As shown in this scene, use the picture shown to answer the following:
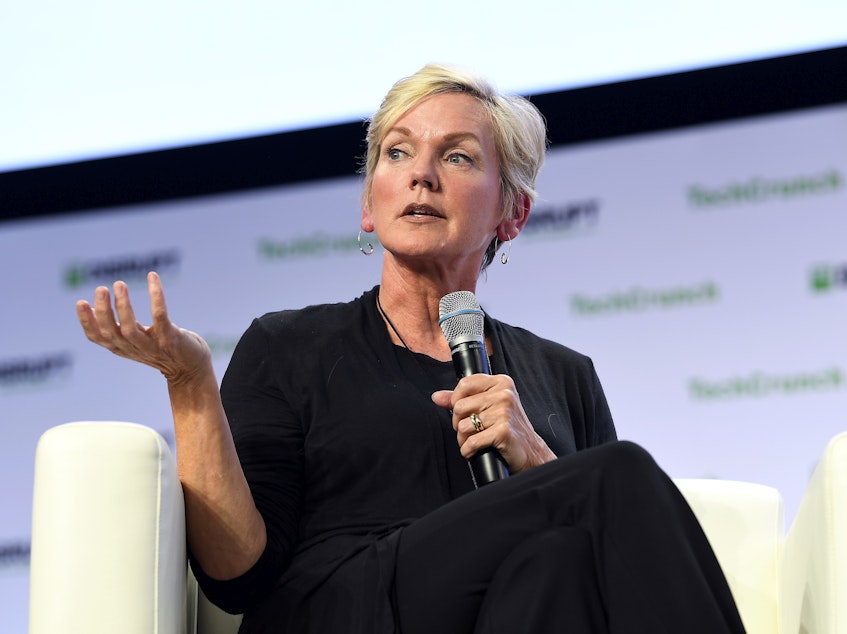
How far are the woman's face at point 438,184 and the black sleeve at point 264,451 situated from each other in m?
0.26

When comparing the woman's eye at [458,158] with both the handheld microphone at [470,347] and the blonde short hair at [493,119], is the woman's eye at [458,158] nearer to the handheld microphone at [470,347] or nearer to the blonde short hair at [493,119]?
the blonde short hair at [493,119]

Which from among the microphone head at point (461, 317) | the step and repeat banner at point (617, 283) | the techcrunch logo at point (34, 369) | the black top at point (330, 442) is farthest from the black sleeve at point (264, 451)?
the techcrunch logo at point (34, 369)

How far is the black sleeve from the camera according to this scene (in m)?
1.38

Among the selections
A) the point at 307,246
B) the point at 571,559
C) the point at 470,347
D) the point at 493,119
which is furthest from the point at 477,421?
the point at 307,246

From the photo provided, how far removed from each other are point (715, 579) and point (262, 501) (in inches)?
22.4

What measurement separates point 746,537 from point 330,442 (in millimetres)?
586

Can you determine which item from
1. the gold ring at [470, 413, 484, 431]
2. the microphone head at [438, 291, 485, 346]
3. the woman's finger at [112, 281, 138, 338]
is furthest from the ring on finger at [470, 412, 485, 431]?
the woman's finger at [112, 281, 138, 338]

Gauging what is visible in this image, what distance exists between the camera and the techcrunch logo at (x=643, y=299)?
9.02 feet

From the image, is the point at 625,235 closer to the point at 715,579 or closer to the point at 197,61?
the point at 197,61

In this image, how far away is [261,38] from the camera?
2.99 metres

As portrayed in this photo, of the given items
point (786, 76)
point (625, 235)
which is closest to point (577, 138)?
point (625, 235)

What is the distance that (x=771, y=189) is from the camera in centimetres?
277

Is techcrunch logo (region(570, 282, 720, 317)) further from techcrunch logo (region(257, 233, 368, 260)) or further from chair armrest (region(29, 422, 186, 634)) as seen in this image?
chair armrest (region(29, 422, 186, 634))

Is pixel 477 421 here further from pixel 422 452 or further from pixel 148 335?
pixel 148 335
